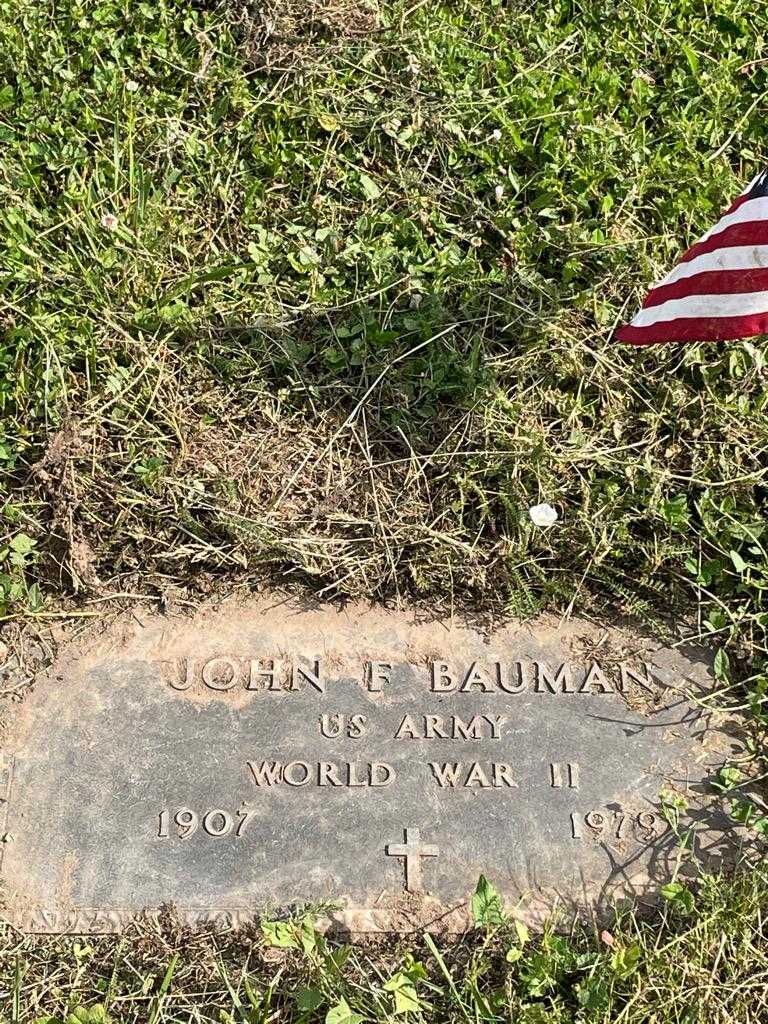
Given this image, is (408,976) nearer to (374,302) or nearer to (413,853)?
(413,853)

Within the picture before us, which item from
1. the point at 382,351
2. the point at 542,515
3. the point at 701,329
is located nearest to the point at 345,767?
the point at 542,515

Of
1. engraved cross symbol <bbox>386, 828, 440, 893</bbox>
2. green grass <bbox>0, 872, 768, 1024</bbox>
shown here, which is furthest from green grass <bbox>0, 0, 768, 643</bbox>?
green grass <bbox>0, 872, 768, 1024</bbox>

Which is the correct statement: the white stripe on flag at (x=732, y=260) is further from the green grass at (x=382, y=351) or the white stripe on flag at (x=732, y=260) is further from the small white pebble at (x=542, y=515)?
the small white pebble at (x=542, y=515)

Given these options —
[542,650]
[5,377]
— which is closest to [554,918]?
[542,650]

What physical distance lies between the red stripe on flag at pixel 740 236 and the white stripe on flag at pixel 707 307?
0.40ft

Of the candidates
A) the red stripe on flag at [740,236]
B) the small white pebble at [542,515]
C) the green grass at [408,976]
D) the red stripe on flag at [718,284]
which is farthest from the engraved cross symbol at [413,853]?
the red stripe on flag at [740,236]

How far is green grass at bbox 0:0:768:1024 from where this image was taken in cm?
232

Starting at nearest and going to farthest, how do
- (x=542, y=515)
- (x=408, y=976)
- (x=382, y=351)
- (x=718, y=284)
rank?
1. (x=408, y=976)
2. (x=718, y=284)
3. (x=542, y=515)
4. (x=382, y=351)

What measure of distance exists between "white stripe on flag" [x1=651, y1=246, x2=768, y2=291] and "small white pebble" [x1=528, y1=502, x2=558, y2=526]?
0.72 metres

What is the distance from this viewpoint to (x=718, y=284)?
235 centimetres

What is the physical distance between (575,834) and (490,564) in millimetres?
741

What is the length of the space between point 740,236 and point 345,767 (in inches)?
64.3

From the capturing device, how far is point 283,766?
2428 millimetres

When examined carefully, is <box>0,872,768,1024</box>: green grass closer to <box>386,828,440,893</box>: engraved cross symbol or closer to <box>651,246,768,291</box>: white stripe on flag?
<box>386,828,440,893</box>: engraved cross symbol
